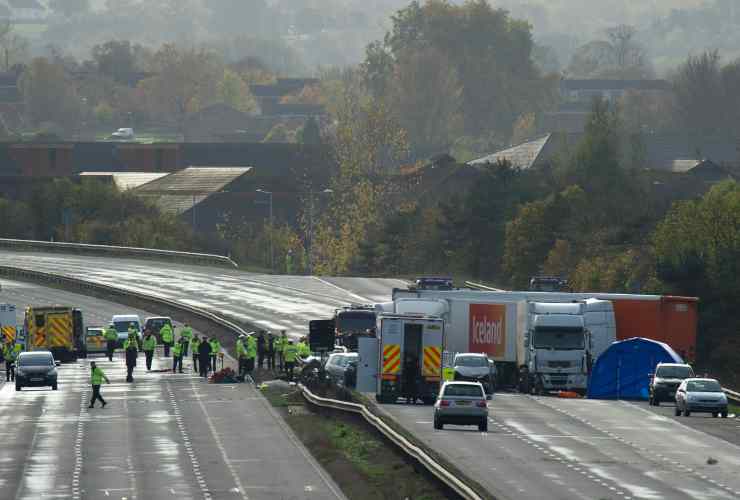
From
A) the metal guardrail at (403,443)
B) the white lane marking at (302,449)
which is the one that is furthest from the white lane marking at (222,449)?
the metal guardrail at (403,443)

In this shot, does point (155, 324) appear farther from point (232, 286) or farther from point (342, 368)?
point (342, 368)

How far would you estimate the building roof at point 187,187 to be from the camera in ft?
571

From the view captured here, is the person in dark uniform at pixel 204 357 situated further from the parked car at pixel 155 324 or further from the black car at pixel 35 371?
the parked car at pixel 155 324

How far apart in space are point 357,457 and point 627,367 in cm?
1894

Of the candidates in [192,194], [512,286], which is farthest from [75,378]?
[192,194]

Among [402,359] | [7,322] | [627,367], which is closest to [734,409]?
[627,367]

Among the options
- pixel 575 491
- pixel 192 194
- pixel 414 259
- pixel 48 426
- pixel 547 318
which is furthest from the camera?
pixel 192 194

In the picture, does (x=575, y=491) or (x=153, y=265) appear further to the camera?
(x=153, y=265)

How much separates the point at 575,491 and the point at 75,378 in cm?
3550

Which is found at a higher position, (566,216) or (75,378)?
(566,216)

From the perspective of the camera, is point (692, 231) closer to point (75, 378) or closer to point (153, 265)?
point (153, 265)

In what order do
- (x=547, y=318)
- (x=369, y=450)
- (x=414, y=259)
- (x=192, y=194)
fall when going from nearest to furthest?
1. (x=369, y=450)
2. (x=547, y=318)
3. (x=414, y=259)
4. (x=192, y=194)

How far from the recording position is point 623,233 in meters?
127

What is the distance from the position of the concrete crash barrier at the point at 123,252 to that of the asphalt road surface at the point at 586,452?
67237 millimetres
